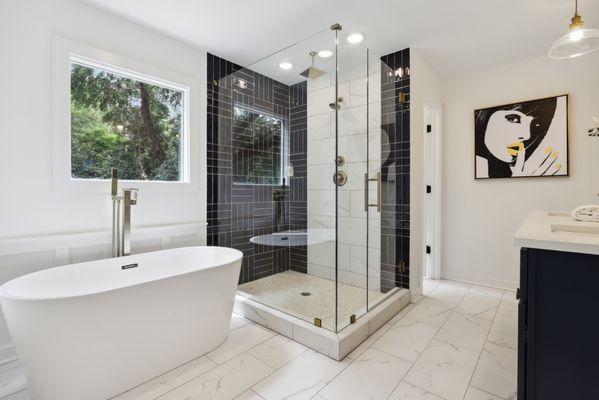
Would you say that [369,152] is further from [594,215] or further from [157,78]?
[157,78]

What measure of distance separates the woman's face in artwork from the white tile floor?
1753 millimetres

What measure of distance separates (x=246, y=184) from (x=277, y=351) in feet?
5.80

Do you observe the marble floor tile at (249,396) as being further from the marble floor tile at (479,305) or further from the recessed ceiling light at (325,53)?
the recessed ceiling light at (325,53)

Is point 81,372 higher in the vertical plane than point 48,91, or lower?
lower

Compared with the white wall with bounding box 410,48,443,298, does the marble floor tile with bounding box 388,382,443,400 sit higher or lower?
lower

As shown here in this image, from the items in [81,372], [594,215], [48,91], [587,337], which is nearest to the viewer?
[587,337]

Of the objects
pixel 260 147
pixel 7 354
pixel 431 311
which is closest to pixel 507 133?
pixel 431 311

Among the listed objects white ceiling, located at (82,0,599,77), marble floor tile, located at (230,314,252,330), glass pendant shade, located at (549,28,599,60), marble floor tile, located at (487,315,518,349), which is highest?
white ceiling, located at (82,0,599,77)

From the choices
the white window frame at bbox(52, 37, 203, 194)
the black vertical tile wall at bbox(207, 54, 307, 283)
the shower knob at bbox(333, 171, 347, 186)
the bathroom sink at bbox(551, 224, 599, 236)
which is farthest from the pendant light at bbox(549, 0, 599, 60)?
the white window frame at bbox(52, 37, 203, 194)

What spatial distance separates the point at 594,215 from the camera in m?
1.61

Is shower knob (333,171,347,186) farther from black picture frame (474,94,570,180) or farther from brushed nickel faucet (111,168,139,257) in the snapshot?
black picture frame (474,94,570,180)

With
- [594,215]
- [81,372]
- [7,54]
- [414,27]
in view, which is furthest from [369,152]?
[7,54]

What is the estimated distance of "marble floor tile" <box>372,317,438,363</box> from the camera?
6.39ft

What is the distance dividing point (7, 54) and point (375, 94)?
2.76 meters
